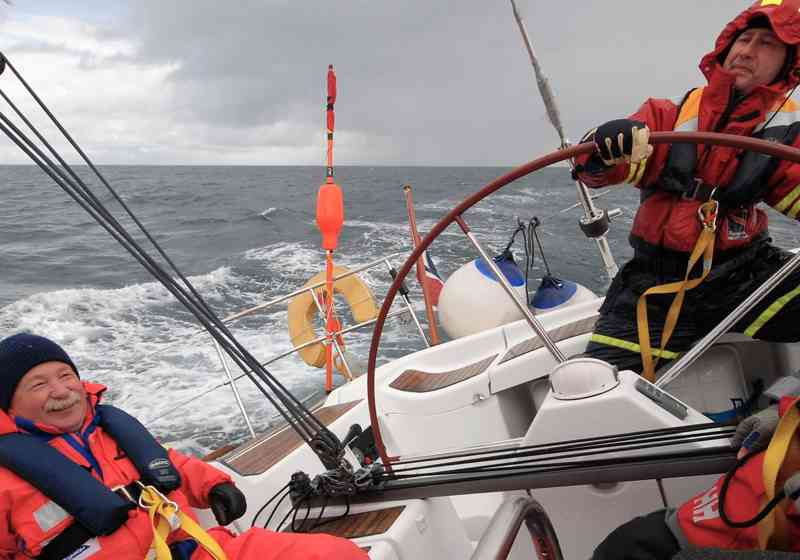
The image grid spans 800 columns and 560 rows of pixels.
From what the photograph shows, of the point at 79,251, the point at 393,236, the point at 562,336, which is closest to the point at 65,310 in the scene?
the point at 79,251

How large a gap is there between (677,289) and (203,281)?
26.4 feet

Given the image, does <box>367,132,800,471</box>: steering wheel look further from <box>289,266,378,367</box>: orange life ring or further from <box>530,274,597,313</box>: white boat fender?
<box>289,266,378,367</box>: orange life ring

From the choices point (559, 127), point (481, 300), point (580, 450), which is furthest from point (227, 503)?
point (481, 300)

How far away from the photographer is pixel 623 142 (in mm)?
1167

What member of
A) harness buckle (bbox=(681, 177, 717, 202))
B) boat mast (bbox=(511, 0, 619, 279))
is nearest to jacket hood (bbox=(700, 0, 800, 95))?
harness buckle (bbox=(681, 177, 717, 202))

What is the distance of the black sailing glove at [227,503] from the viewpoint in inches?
61.0

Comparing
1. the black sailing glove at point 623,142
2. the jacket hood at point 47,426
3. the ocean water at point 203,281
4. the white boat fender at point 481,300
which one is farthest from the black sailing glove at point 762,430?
the white boat fender at point 481,300

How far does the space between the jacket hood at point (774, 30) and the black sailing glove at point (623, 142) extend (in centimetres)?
69

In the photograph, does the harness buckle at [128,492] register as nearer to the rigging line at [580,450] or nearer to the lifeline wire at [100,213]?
the lifeline wire at [100,213]

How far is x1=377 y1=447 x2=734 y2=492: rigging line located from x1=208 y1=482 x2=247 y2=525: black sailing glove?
14.3 inches

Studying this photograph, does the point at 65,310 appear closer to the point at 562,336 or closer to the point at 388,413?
the point at 388,413

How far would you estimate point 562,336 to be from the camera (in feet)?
8.29

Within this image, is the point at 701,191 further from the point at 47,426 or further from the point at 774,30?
the point at 47,426

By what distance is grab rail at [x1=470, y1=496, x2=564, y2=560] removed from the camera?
94 cm
